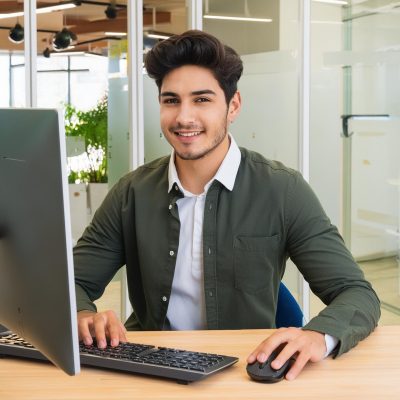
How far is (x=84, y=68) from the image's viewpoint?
15.5 feet

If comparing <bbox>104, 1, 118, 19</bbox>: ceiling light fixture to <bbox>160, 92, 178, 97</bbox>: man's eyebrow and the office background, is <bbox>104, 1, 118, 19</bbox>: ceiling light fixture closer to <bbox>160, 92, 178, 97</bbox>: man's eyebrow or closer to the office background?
the office background

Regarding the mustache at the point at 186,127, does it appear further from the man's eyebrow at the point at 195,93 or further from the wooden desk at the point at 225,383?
the wooden desk at the point at 225,383

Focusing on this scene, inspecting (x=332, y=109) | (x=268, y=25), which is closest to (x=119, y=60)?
(x=268, y=25)

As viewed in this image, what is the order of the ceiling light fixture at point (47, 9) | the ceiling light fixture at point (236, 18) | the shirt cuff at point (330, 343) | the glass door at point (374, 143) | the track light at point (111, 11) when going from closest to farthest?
1. the shirt cuff at point (330, 343)
2. the ceiling light fixture at point (47, 9)
3. the track light at point (111, 11)
4. the ceiling light fixture at point (236, 18)
5. the glass door at point (374, 143)

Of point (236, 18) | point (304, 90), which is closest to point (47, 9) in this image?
point (236, 18)

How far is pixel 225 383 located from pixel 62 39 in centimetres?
342

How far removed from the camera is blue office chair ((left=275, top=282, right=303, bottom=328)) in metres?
2.25

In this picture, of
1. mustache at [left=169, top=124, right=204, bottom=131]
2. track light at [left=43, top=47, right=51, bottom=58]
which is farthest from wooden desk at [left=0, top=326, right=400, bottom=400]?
track light at [left=43, top=47, right=51, bottom=58]

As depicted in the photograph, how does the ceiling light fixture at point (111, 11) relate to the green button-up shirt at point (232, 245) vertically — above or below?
above

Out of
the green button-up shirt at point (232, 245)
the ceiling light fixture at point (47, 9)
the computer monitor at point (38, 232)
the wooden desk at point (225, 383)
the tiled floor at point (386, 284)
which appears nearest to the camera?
the computer monitor at point (38, 232)

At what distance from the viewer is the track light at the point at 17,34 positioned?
14.6 feet

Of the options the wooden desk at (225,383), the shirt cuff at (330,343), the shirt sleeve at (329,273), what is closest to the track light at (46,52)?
the shirt sleeve at (329,273)

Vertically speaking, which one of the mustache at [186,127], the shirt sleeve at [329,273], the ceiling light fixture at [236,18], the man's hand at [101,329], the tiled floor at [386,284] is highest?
the ceiling light fixture at [236,18]

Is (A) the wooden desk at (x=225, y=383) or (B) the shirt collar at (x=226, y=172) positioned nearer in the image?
(A) the wooden desk at (x=225, y=383)
